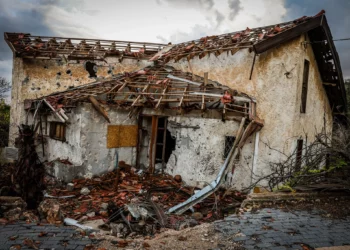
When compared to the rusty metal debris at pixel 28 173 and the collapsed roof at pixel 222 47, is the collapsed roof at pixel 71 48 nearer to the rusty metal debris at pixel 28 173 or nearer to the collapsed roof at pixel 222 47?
the collapsed roof at pixel 222 47

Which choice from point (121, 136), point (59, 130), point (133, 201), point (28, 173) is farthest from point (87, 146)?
point (133, 201)

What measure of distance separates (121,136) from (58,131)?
2736mm

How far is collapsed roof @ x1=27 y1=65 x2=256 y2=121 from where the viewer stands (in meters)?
9.15

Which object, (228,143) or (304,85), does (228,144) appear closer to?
(228,143)

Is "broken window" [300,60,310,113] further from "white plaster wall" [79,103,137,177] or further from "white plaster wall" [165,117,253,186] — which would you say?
"white plaster wall" [79,103,137,177]

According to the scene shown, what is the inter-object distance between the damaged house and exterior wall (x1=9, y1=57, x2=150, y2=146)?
0.05 meters

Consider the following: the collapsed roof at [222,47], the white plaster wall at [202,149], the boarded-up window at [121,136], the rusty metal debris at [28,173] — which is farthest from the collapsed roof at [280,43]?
the rusty metal debris at [28,173]

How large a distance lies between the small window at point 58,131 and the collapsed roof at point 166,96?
3.94ft

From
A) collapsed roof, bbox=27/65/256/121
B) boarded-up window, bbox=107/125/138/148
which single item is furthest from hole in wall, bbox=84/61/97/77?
boarded-up window, bbox=107/125/138/148

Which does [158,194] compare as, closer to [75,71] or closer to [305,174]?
[305,174]

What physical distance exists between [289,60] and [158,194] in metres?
6.55

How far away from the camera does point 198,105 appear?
31.6 feet

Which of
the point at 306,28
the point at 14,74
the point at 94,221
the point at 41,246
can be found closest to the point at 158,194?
the point at 94,221

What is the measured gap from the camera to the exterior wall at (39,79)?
12.8m
